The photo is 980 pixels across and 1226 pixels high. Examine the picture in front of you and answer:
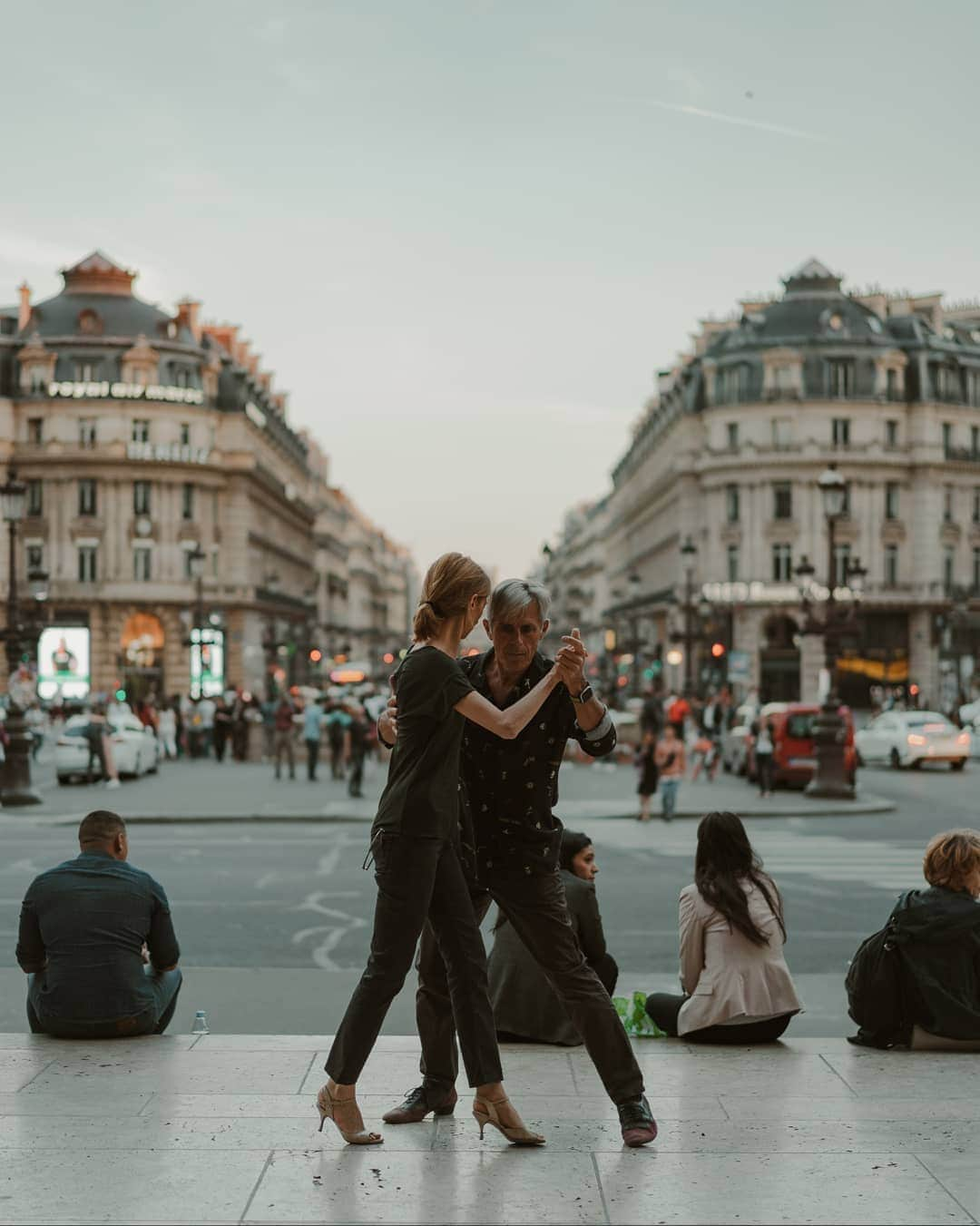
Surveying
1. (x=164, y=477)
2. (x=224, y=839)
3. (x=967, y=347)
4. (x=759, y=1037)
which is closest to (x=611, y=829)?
(x=224, y=839)

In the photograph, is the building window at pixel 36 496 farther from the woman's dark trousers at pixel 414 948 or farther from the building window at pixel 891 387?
the woman's dark trousers at pixel 414 948

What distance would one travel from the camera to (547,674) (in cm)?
561

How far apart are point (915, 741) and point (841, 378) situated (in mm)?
45858

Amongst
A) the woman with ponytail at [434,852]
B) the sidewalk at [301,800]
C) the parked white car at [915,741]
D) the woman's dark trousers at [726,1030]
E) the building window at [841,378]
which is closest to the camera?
the woman with ponytail at [434,852]

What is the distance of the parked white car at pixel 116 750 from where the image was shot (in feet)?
106

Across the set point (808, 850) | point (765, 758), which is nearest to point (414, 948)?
point (808, 850)

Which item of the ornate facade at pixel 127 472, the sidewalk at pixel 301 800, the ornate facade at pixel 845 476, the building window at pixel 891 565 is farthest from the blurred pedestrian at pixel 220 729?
the building window at pixel 891 565

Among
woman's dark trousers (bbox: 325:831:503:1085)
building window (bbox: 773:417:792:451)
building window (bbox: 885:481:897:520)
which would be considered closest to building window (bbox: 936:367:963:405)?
building window (bbox: 885:481:897:520)

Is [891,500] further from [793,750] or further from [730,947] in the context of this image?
[730,947]

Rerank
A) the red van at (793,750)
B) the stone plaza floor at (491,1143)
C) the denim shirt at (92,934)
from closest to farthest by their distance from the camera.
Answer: the stone plaza floor at (491,1143), the denim shirt at (92,934), the red van at (793,750)

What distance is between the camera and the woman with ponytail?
5.48 meters

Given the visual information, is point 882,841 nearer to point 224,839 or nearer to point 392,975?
point 224,839

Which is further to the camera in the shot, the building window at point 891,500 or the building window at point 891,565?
the building window at point 891,500

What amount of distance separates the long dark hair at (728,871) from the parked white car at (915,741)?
32129 millimetres
